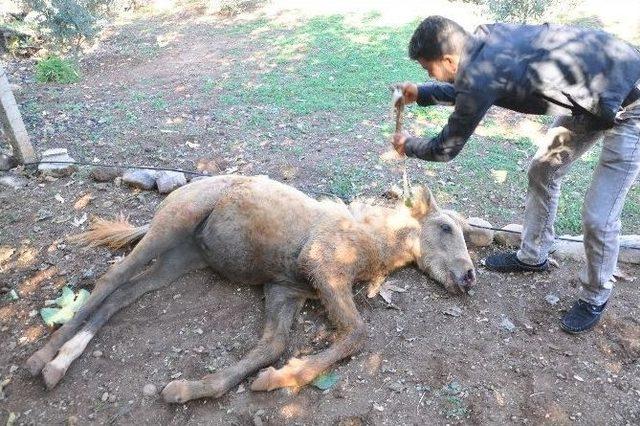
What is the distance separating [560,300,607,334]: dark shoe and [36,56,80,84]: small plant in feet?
25.9

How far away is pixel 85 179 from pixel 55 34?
15.1ft

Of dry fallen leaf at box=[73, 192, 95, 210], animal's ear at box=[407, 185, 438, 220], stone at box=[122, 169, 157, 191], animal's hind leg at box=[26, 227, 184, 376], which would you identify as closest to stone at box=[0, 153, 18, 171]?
Answer: dry fallen leaf at box=[73, 192, 95, 210]

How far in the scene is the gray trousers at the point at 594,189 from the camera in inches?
133

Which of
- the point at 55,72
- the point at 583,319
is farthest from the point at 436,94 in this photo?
the point at 55,72

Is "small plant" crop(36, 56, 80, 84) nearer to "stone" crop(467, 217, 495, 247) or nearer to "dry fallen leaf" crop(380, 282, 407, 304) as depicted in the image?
"dry fallen leaf" crop(380, 282, 407, 304)

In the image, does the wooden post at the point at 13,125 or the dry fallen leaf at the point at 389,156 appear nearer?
the wooden post at the point at 13,125

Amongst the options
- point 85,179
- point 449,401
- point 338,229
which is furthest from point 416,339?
point 85,179

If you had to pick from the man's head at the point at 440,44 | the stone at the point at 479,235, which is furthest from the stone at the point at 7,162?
the stone at the point at 479,235

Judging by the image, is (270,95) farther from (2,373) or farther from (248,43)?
(2,373)

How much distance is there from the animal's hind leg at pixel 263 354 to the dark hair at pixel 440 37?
2.06 metres

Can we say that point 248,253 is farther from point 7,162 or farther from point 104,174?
point 7,162

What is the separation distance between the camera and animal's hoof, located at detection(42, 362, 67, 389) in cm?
324

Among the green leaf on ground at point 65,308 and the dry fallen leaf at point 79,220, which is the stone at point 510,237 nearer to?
the green leaf on ground at point 65,308

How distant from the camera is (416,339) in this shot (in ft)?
12.5
